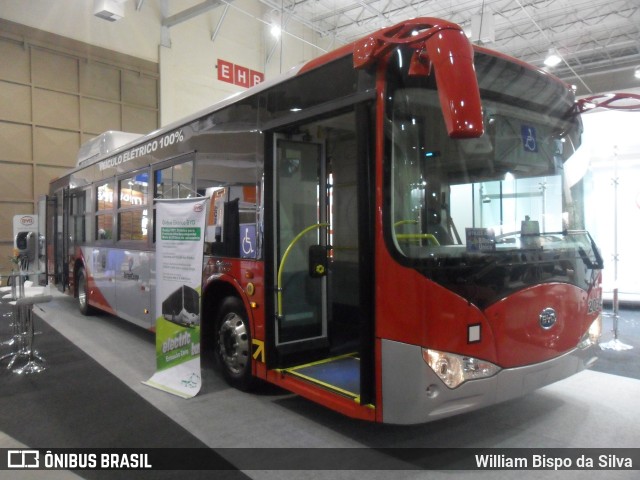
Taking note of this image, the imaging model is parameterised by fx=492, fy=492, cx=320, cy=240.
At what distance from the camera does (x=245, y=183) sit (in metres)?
4.06

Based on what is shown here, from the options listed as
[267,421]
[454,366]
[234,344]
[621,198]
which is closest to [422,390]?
[454,366]

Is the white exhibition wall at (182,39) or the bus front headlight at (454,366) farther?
the white exhibition wall at (182,39)

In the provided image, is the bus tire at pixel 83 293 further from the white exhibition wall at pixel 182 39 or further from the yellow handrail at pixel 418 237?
the white exhibition wall at pixel 182 39

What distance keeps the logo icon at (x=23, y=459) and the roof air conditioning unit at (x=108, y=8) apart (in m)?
10.7

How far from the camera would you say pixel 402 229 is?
286cm

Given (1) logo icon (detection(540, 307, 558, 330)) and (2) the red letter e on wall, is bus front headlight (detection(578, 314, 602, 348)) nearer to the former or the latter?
(1) logo icon (detection(540, 307, 558, 330))

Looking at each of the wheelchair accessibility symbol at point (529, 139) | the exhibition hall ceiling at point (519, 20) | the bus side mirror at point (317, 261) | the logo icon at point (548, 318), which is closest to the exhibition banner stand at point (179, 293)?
the bus side mirror at point (317, 261)

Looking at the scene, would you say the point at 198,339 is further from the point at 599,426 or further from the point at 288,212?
→ the point at 599,426

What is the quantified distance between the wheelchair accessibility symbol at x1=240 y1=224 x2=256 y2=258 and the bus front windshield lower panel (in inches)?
57.5

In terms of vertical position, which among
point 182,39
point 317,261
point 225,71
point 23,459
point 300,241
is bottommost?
point 23,459

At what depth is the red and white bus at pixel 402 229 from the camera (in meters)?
2.80

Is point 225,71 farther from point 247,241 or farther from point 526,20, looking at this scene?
point 247,241

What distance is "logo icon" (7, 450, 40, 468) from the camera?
323 cm

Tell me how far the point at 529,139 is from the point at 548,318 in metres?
1.20
